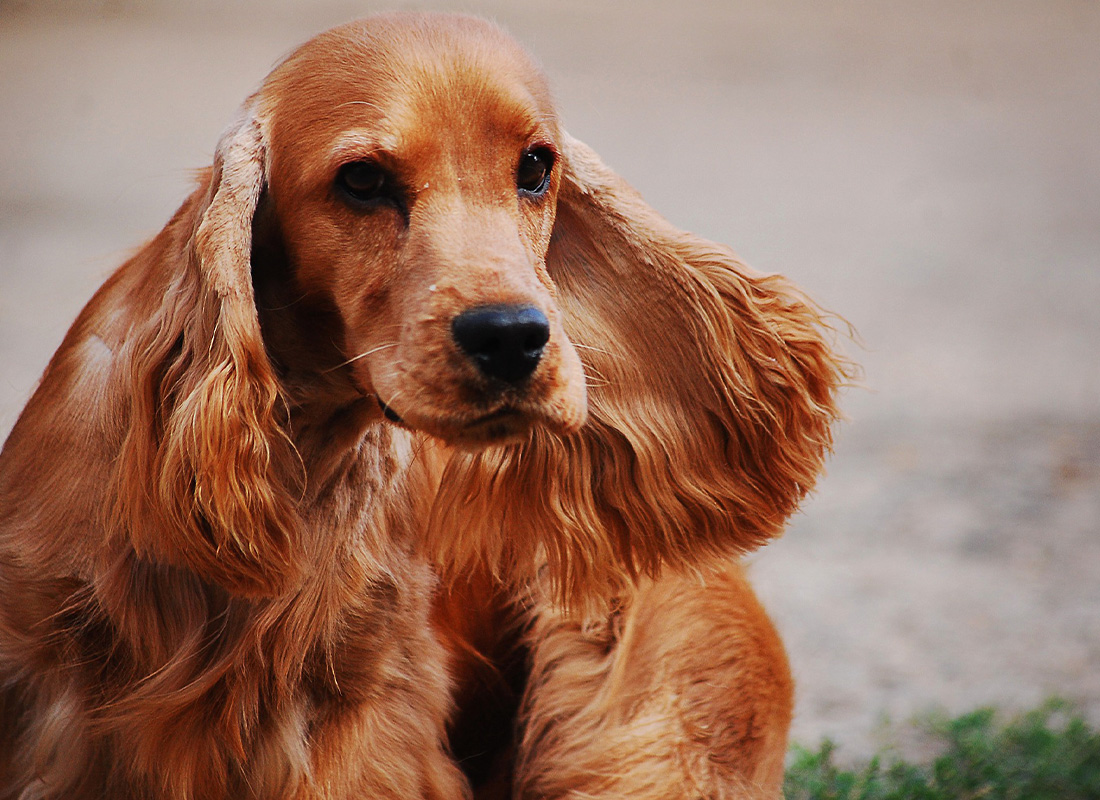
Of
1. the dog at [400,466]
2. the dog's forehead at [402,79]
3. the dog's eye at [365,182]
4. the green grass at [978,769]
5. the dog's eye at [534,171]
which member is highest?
the dog's forehead at [402,79]

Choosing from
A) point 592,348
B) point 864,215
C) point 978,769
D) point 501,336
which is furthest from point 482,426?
point 864,215

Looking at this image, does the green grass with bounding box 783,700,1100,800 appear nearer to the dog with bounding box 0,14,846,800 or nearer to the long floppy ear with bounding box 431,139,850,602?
the dog with bounding box 0,14,846,800

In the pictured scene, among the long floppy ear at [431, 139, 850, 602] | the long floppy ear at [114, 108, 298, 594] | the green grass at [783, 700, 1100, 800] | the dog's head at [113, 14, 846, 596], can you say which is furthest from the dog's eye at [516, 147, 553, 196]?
the green grass at [783, 700, 1100, 800]

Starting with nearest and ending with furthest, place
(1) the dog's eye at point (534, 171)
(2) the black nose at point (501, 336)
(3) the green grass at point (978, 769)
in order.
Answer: (2) the black nose at point (501, 336)
(1) the dog's eye at point (534, 171)
(3) the green grass at point (978, 769)

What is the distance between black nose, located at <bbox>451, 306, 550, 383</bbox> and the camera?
1.87 meters

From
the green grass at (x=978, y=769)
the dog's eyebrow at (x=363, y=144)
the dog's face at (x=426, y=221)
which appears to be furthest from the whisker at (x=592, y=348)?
the green grass at (x=978, y=769)

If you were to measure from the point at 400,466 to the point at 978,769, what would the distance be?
197 centimetres

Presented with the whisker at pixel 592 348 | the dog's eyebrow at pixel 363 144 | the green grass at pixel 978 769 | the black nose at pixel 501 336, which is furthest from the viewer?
the green grass at pixel 978 769

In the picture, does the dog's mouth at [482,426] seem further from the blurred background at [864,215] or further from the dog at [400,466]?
the blurred background at [864,215]

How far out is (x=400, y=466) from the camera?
2.45 metres

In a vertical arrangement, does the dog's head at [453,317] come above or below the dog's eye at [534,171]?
below

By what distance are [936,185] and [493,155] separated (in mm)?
8327

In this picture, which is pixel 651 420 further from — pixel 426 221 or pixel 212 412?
pixel 212 412

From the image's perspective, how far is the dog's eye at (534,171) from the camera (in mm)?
2174
